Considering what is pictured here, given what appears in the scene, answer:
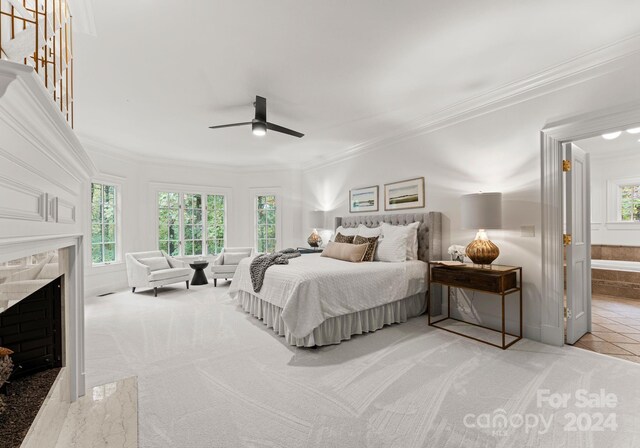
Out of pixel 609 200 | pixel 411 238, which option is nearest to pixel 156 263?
pixel 411 238

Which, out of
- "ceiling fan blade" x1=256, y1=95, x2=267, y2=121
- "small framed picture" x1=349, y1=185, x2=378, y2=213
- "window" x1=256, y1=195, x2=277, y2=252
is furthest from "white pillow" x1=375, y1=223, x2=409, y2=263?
"window" x1=256, y1=195, x2=277, y2=252

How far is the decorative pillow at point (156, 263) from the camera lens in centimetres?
511

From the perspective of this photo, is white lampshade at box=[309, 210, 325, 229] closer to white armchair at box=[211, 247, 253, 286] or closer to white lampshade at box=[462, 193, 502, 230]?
white armchair at box=[211, 247, 253, 286]

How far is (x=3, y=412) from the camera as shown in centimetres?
156

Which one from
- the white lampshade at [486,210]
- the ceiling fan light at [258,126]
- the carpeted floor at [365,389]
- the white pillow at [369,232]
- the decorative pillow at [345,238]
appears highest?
the ceiling fan light at [258,126]

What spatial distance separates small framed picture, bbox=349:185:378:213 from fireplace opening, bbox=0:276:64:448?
3949 millimetres

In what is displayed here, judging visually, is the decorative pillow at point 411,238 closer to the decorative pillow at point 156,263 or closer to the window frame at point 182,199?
the decorative pillow at point 156,263

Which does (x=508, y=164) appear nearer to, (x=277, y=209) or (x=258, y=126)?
(x=258, y=126)

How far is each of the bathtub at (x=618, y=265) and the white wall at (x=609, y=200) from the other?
1.71 feet

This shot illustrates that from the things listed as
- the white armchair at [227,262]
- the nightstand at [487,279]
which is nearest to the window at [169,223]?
the white armchair at [227,262]

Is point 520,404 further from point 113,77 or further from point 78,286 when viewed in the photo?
point 113,77

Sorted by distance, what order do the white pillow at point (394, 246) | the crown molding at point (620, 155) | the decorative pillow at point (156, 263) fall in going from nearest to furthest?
1. the white pillow at point (394, 246)
2. the decorative pillow at point (156, 263)
3. the crown molding at point (620, 155)

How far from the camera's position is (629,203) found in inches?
213

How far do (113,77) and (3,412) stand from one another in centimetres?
279
